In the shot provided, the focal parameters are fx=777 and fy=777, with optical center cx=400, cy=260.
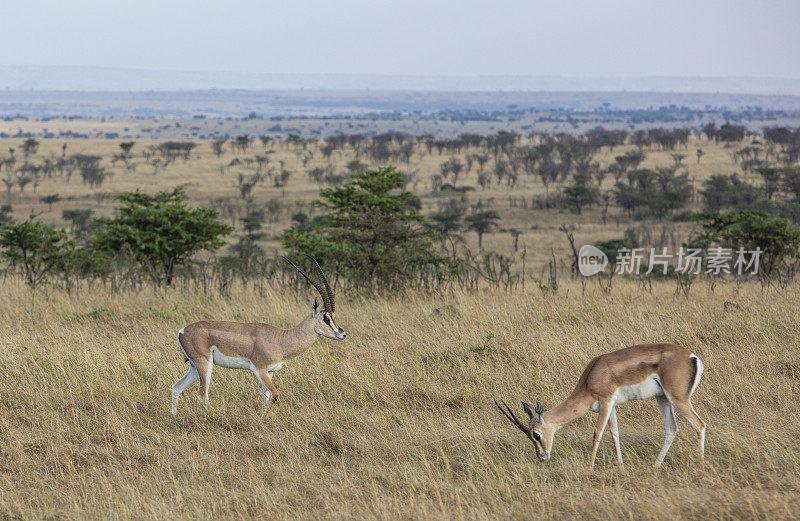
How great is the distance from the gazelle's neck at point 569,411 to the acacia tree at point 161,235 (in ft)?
35.5

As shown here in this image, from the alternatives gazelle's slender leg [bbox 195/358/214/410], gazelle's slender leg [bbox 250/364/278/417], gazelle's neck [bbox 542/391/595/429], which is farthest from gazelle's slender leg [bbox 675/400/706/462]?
gazelle's slender leg [bbox 195/358/214/410]

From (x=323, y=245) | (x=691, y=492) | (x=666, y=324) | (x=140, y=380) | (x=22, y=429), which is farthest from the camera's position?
(x=323, y=245)

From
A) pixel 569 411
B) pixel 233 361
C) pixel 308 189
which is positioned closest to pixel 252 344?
pixel 233 361

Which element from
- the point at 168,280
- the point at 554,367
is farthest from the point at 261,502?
the point at 168,280

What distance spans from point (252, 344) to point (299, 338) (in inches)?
16.4

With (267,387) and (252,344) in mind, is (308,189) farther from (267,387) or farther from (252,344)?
(267,387)

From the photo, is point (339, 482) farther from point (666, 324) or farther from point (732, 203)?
→ point (732, 203)

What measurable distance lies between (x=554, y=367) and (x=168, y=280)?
9.16 meters

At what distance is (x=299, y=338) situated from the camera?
695cm

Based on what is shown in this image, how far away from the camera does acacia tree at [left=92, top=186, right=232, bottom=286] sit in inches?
607

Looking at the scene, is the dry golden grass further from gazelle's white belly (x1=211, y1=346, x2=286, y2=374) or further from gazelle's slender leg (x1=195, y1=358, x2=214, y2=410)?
gazelle's white belly (x1=211, y1=346, x2=286, y2=374)

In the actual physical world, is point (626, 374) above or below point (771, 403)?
above

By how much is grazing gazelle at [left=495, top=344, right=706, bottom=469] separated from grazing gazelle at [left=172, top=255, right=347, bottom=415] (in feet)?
6.56

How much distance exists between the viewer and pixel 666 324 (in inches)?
377
